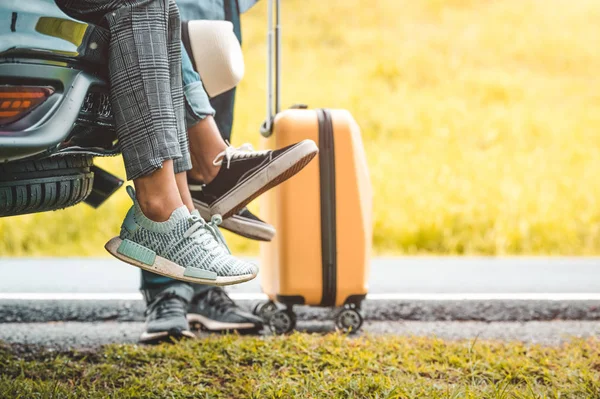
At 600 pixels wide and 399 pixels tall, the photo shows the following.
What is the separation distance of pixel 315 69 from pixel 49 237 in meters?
4.83

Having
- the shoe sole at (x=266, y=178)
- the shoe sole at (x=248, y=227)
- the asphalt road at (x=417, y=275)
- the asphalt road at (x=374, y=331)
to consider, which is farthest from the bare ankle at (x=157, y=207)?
the asphalt road at (x=417, y=275)

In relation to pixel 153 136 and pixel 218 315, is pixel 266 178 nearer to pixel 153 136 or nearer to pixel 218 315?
pixel 153 136

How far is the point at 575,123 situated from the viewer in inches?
320

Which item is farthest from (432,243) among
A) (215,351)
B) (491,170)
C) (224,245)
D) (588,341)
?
(224,245)

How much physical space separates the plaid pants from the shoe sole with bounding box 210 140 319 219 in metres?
0.35

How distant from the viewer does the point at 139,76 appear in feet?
5.37

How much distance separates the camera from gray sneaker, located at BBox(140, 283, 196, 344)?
260 centimetres

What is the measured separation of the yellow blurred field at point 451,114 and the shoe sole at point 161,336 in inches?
97.0

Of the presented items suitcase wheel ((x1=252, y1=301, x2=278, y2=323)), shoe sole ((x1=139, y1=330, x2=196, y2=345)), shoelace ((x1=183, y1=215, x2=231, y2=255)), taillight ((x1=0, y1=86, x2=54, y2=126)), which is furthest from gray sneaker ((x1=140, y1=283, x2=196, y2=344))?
taillight ((x1=0, y1=86, x2=54, y2=126))

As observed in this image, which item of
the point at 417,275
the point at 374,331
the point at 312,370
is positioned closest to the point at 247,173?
the point at 312,370

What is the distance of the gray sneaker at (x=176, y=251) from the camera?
5.60 ft

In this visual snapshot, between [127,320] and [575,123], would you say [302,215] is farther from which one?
[575,123]

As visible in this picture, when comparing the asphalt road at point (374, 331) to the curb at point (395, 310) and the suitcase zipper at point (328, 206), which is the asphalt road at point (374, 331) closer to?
the curb at point (395, 310)

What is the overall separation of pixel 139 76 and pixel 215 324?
1379 mm
